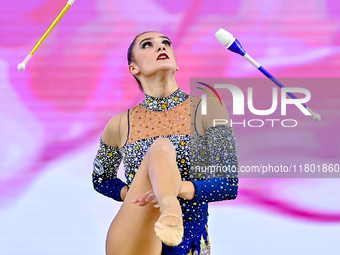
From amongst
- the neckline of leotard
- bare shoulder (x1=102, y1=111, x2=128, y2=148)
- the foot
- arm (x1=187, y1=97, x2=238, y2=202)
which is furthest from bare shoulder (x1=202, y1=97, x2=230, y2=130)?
the foot

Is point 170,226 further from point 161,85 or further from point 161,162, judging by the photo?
point 161,85

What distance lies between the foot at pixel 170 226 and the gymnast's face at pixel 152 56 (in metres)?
0.64

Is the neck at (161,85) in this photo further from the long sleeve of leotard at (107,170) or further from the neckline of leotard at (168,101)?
the long sleeve of leotard at (107,170)

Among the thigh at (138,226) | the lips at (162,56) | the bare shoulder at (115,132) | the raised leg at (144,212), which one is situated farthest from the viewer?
the bare shoulder at (115,132)

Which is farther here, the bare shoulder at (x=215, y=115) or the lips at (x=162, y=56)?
the lips at (x=162, y=56)

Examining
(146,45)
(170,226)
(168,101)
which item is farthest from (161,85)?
(170,226)

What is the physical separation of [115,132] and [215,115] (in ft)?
1.39

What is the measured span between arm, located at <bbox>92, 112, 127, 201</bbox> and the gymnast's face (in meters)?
0.22

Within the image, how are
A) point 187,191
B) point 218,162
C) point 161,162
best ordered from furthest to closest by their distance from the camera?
point 218,162
point 187,191
point 161,162

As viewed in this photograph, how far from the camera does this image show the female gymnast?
5.13 ft

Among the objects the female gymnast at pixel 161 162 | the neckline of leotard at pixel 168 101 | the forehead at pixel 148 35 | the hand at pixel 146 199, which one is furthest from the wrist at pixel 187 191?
the forehead at pixel 148 35

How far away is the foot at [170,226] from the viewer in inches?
53.9

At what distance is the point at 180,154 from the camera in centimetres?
183

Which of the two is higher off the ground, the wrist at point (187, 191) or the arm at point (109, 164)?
the arm at point (109, 164)
